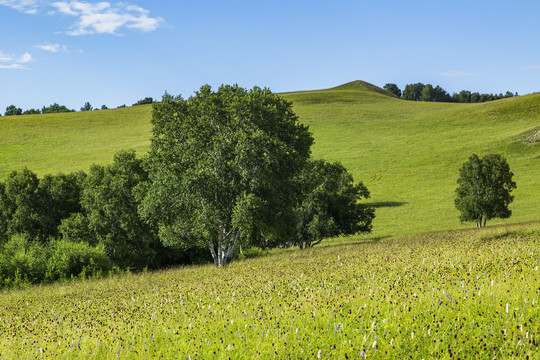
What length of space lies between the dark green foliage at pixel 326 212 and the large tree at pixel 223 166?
39.7ft

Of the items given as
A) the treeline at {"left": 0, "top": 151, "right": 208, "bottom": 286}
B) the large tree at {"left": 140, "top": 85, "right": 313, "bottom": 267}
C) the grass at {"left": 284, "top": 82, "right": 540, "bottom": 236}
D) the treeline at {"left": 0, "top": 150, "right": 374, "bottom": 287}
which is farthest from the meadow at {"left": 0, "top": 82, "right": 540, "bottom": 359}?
the grass at {"left": 284, "top": 82, "right": 540, "bottom": 236}

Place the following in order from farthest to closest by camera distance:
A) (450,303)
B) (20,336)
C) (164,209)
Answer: (164,209)
(20,336)
(450,303)

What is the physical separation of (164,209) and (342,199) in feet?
77.0

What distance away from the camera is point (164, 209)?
26219 millimetres

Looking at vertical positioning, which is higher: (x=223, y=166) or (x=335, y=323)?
(x=223, y=166)

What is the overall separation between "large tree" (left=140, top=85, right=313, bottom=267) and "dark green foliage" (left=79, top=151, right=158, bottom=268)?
9.98 meters

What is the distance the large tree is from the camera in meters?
25.3

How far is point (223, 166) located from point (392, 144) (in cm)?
7141

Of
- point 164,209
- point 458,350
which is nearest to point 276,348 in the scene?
point 458,350

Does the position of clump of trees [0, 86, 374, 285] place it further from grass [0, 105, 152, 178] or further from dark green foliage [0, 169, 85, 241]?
grass [0, 105, 152, 178]

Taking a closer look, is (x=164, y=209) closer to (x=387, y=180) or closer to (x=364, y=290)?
(x=364, y=290)

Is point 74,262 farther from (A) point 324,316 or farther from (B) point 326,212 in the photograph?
(B) point 326,212

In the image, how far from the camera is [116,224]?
37.6m

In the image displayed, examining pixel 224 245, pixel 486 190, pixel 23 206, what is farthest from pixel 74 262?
pixel 486 190
